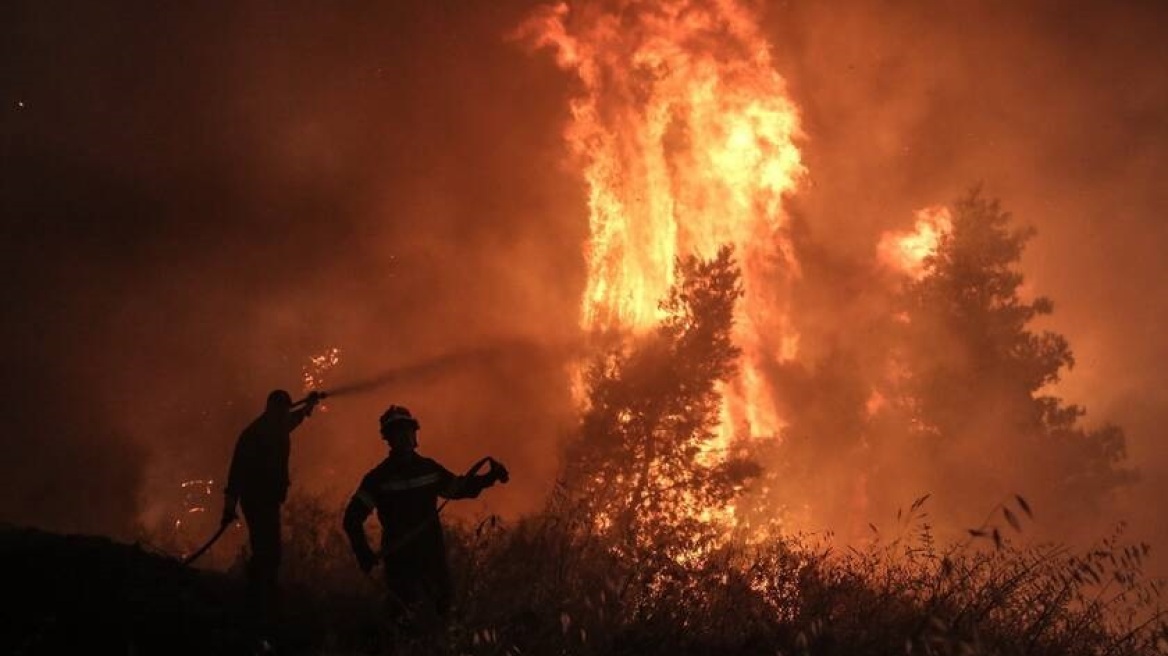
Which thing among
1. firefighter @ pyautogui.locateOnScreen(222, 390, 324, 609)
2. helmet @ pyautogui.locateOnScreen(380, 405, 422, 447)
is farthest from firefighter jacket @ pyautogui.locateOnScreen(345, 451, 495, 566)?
firefighter @ pyautogui.locateOnScreen(222, 390, 324, 609)

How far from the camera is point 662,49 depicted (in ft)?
96.3

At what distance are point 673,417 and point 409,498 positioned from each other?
16538 millimetres

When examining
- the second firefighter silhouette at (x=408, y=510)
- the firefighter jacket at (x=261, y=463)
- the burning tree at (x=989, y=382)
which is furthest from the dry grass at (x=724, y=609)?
the burning tree at (x=989, y=382)

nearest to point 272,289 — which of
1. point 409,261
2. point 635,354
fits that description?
point 409,261

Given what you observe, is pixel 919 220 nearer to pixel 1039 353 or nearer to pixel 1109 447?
pixel 1039 353

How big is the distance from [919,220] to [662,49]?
15.1 m

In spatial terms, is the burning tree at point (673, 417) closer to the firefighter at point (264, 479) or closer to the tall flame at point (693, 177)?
the tall flame at point (693, 177)

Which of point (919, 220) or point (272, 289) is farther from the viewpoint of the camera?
point (919, 220)

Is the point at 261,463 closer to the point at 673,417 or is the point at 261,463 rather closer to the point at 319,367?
the point at 673,417

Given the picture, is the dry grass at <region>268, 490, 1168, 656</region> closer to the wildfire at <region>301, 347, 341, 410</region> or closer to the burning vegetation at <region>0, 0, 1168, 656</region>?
the burning vegetation at <region>0, 0, 1168, 656</region>

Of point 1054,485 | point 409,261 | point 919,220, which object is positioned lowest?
point 1054,485

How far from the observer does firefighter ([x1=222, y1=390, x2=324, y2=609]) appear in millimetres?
9109

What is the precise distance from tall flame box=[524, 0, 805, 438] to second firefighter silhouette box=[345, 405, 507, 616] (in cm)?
1876

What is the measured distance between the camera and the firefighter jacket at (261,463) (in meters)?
9.48
